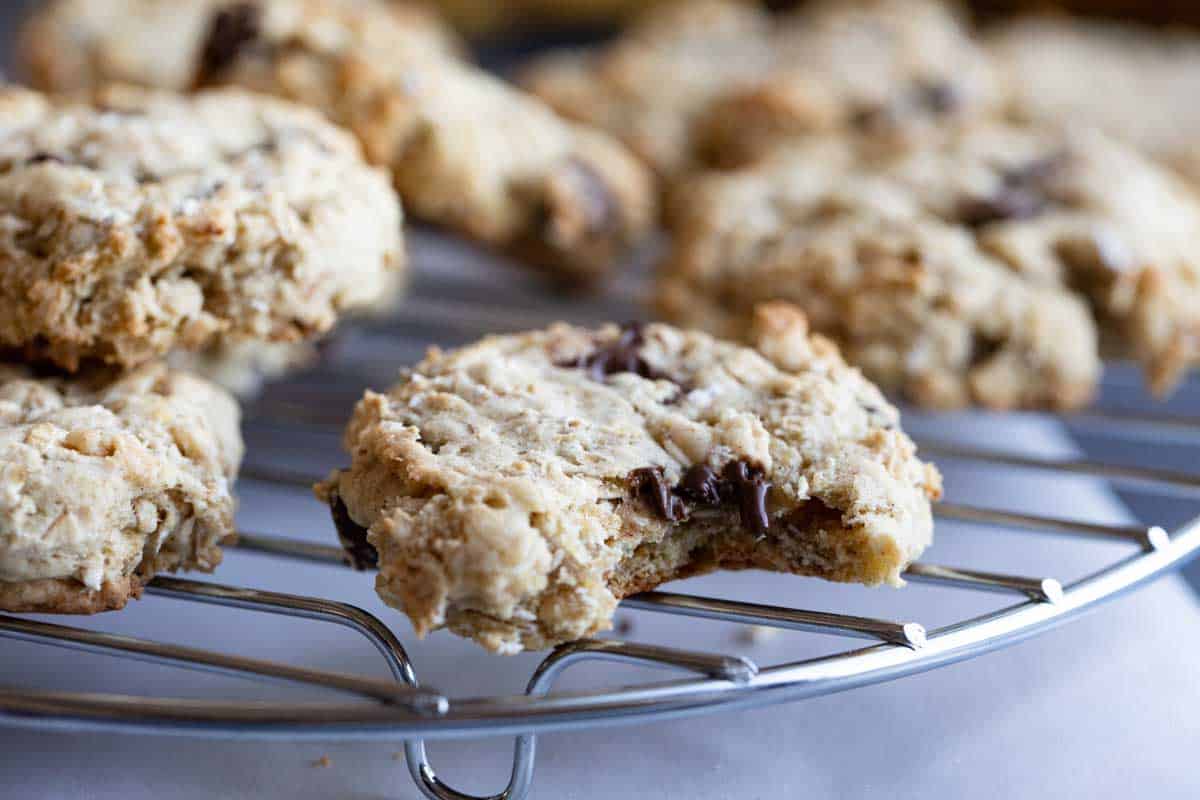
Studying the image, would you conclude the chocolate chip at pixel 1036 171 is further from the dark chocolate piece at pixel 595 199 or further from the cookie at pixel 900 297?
the dark chocolate piece at pixel 595 199

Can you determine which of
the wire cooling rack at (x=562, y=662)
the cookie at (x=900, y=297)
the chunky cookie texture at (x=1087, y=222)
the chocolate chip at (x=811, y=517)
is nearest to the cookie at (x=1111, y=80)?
the chunky cookie texture at (x=1087, y=222)

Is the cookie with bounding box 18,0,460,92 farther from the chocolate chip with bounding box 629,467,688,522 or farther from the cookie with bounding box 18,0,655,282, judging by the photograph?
the chocolate chip with bounding box 629,467,688,522

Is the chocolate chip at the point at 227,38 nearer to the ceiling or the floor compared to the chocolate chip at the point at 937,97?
nearer to the floor

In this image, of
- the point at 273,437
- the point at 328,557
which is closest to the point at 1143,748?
the point at 328,557

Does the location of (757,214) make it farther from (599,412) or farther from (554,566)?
(554,566)

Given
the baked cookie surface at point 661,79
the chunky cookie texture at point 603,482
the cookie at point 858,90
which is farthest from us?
the baked cookie surface at point 661,79
